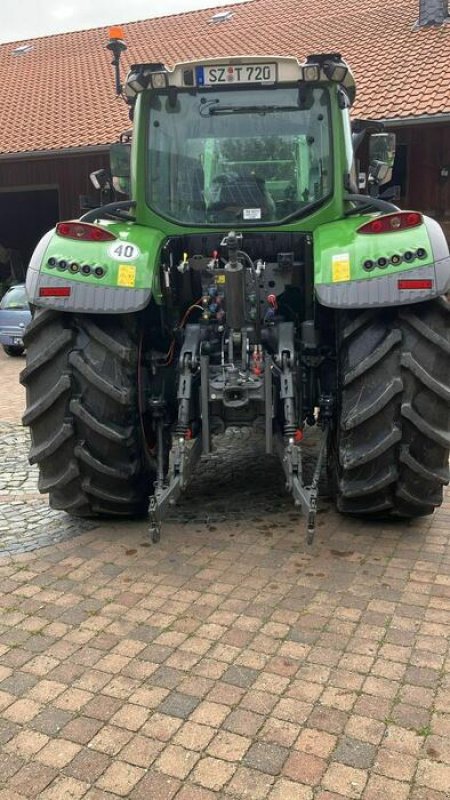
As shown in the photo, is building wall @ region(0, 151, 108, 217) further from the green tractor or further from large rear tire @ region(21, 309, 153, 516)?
large rear tire @ region(21, 309, 153, 516)

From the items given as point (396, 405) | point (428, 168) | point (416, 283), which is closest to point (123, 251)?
point (416, 283)

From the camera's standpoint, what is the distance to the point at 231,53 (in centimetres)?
1816

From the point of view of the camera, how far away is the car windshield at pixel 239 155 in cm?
470

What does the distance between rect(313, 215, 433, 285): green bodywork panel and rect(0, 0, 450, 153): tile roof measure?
10029mm

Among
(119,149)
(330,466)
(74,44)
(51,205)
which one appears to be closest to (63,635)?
(330,466)

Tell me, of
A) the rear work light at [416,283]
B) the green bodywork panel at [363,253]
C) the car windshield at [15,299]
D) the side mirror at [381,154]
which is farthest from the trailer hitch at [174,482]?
the car windshield at [15,299]

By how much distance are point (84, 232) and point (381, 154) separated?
2.16 m

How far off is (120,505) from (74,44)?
2253cm

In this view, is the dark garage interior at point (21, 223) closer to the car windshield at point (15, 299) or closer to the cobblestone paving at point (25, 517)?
the car windshield at point (15, 299)

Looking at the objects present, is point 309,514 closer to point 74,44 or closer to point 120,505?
point 120,505

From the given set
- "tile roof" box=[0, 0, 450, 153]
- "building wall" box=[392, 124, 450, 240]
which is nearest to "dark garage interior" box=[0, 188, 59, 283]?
"tile roof" box=[0, 0, 450, 153]

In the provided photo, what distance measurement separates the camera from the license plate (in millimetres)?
4547

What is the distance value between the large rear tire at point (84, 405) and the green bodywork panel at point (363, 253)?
1208 mm

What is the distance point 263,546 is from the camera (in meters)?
4.29
